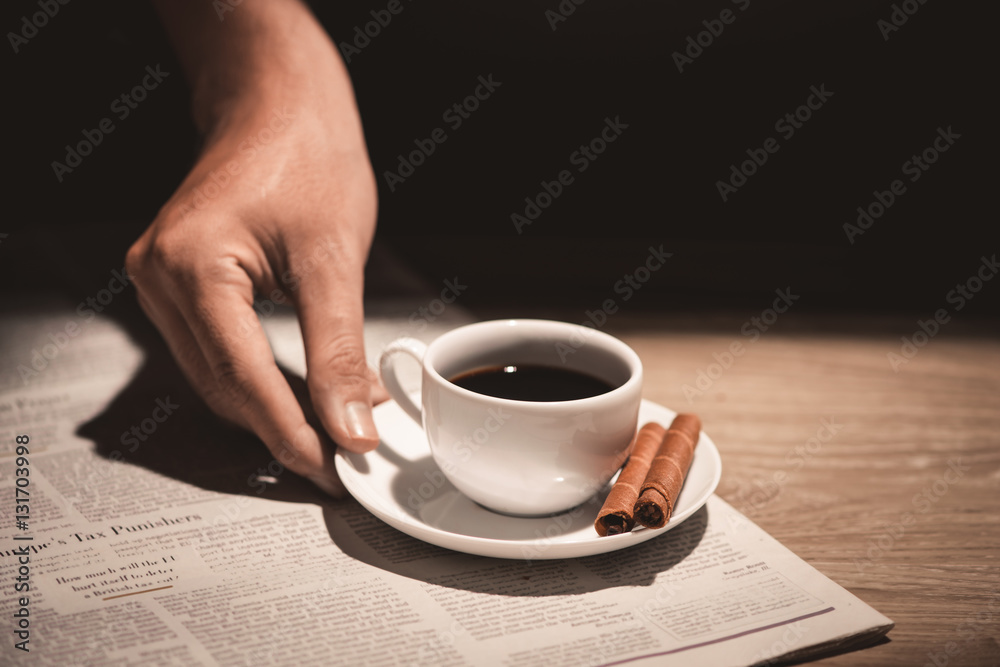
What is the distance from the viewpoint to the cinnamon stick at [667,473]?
1.90 ft

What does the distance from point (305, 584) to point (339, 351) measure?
23 cm

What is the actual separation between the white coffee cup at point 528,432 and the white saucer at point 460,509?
0.06 feet

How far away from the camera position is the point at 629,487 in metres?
0.61

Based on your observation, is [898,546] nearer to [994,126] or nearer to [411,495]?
[411,495]

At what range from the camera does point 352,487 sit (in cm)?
63

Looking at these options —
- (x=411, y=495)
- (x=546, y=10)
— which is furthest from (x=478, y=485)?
(x=546, y=10)

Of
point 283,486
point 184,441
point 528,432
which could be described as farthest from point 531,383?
point 184,441

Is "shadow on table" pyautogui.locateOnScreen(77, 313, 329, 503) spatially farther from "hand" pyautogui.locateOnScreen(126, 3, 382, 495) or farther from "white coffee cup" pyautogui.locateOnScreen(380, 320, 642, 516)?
"white coffee cup" pyautogui.locateOnScreen(380, 320, 642, 516)

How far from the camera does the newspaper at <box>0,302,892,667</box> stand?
19.3 inches

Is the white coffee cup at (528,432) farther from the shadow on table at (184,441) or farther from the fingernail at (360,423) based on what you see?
the shadow on table at (184,441)

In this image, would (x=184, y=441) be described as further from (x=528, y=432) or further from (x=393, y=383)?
(x=528, y=432)

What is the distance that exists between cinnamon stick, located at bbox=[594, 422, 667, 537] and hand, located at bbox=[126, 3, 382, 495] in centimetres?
22

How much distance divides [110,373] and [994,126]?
1.51 m

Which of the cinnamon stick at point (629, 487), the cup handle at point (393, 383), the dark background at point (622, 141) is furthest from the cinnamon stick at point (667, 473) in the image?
the dark background at point (622, 141)
